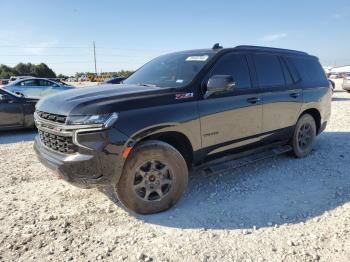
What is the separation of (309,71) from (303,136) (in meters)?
1.25

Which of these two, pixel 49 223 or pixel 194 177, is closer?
pixel 49 223

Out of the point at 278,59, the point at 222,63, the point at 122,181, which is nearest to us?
the point at 122,181

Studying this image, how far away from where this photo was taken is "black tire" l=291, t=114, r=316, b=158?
5.98 metres

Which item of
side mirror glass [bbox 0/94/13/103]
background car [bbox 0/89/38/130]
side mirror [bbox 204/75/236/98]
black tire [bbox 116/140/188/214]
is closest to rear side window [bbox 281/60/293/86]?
side mirror [bbox 204/75/236/98]

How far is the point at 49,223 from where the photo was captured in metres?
3.72

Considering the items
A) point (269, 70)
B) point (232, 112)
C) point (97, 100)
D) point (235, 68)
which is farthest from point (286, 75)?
point (97, 100)

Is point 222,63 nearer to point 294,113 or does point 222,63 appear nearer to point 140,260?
point 294,113

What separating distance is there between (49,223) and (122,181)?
3.04 ft

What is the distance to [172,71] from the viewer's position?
473 cm

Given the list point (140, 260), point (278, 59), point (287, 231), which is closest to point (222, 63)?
point (278, 59)

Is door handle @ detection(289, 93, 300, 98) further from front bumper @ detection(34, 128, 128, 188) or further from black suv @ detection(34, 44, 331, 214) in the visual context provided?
front bumper @ detection(34, 128, 128, 188)

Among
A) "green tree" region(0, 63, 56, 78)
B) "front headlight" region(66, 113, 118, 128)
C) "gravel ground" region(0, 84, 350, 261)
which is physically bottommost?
"gravel ground" region(0, 84, 350, 261)

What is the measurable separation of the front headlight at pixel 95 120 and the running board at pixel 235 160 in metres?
1.46

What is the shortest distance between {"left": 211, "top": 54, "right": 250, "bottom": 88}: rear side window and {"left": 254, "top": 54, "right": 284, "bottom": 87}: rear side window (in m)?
0.30
